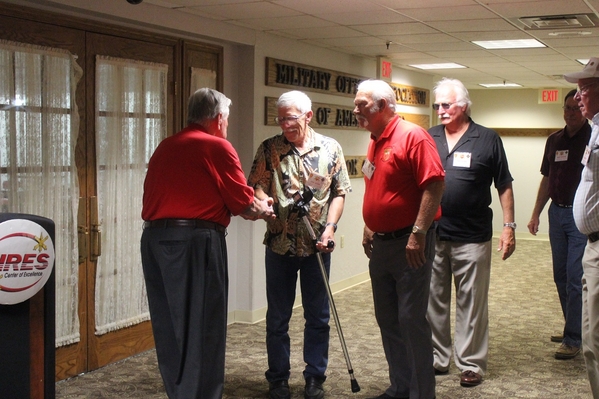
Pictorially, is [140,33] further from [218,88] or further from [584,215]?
[584,215]

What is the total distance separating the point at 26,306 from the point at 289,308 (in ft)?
4.45

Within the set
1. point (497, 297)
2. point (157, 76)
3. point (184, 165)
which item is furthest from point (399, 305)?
point (497, 297)

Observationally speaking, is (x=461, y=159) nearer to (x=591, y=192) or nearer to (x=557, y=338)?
(x=591, y=192)

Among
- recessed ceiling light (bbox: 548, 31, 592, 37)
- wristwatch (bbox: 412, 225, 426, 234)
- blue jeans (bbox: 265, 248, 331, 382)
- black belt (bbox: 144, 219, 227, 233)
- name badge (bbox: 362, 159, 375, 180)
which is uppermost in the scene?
recessed ceiling light (bbox: 548, 31, 592, 37)

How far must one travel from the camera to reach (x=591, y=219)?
289 centimetres

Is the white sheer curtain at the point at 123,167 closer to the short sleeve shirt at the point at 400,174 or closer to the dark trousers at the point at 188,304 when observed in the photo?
the dark trousers at the point at 188,304

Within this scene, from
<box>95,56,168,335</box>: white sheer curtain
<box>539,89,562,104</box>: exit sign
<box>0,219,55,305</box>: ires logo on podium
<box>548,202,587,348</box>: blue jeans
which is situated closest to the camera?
<box>0,219,55,305</box>: ires logo on podium

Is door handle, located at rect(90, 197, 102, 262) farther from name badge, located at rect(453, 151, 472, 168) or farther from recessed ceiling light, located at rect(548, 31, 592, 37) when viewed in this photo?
recessed ceiling light, located at rect(548, 31, 592, 37)

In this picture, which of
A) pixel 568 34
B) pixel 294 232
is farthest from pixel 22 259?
pixel 568 34

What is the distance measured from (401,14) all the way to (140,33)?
1715 mm

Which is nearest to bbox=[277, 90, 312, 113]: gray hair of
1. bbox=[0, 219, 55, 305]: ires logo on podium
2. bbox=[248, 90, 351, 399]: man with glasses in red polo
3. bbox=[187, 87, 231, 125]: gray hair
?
bbox=[248, 90, 351, 399]: man with glasses in red polo

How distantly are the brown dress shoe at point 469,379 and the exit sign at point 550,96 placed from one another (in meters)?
7.71

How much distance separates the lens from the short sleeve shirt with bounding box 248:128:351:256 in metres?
3.49

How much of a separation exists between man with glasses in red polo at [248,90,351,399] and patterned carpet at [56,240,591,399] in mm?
245
